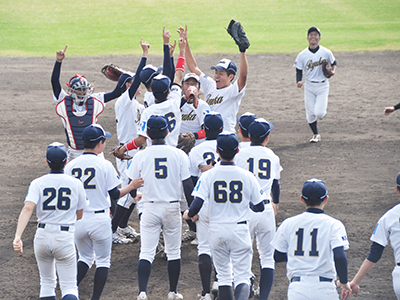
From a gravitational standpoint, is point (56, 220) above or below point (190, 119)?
below

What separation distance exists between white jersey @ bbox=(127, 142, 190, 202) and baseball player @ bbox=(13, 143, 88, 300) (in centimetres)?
72

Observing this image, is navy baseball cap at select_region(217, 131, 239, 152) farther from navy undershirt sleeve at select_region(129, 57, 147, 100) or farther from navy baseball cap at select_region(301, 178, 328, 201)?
Answer: navy undershirt sleeve at select_region(129, 57, 147, 100)

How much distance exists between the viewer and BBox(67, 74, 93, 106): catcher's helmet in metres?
6.09

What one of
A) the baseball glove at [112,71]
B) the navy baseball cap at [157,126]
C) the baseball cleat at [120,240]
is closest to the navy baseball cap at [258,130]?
the navy baseball cap at [157,126]

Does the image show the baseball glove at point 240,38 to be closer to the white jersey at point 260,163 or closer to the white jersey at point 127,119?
the white jersey at point 127,119

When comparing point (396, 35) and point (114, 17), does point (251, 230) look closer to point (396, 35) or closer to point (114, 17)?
point (396, 35)

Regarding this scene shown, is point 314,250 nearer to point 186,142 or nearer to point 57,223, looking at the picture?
point 57,223

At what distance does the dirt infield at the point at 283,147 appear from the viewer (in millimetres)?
5820

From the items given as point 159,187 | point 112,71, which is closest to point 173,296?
point 159,187

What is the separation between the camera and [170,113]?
584 centimetres

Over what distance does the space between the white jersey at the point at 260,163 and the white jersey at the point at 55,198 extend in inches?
67.2

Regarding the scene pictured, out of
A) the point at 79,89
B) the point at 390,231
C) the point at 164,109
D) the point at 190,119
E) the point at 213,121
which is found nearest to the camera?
the point at 390,231

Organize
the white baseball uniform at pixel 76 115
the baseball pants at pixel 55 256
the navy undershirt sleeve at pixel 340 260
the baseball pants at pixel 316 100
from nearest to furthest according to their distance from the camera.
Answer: the navy undershirt sleeve at pixel 340 260, the baseball pants at pixel 55 256, the white baseball uniform at pixel 76 115, the baseball pants at pixel 316 100

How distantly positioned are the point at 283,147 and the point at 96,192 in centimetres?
635
